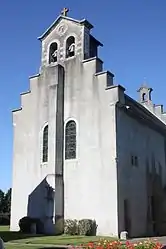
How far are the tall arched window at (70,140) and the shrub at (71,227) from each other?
4.69 meters

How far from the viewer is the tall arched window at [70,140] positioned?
1079 inches

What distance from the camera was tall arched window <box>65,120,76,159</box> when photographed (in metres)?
27.4

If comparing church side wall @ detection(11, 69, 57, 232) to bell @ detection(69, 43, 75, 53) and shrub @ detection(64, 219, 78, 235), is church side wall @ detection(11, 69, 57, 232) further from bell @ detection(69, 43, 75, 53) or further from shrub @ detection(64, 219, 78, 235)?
bell @ detection(69, 43, 75, 53)

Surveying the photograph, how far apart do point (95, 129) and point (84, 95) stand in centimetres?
Result: 295

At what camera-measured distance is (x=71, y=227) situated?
82.4 feet

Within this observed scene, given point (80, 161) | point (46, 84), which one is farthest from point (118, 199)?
point (46, 84)

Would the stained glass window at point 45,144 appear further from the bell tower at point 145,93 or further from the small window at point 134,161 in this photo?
the bell tower at point 145,93

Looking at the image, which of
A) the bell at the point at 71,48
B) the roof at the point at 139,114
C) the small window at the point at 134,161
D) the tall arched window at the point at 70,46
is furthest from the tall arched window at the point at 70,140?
the bell at the point at 71,48

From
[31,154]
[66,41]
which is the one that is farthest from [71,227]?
[66,41]

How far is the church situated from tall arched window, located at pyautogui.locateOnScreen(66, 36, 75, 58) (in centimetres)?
8

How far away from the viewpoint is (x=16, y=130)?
31.1m

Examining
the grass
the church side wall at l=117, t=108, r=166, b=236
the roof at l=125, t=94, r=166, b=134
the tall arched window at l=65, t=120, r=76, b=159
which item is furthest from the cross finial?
the grass

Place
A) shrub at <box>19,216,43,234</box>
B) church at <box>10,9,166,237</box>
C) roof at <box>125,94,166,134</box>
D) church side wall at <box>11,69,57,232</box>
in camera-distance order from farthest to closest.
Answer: roof at <box>125,94,166,134</box>, church side wall at <box>11,69,57,232</box>, shrub at <box>19,216,43,234</box>, church at <box>10,9,166,237</box>

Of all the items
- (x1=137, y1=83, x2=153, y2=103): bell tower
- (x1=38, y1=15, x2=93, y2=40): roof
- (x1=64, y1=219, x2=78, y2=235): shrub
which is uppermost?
(x1=38, y1=15, x2=93, y2=40): roof
